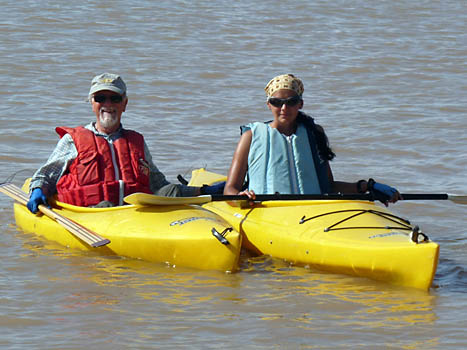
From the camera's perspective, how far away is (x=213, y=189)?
665 cm

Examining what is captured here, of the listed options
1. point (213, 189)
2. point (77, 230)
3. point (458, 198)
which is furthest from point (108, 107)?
point (458, 198)

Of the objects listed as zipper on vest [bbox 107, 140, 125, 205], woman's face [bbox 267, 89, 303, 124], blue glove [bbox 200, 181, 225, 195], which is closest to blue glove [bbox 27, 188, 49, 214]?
zipper on vest [bbox 107, 140, 125, 205]

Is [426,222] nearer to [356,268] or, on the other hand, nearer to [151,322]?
[356,268]

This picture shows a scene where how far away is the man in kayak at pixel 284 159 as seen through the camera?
243 inches

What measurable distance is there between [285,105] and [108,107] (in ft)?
3.72

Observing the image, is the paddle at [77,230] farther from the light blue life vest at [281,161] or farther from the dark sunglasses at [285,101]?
the dark sunglasses at [285,101]

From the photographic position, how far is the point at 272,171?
20.4 feet

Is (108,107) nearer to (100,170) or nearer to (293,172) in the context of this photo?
(100,170)

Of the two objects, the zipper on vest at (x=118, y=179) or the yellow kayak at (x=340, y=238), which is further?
the zipper on vest at (x=118, y=179)

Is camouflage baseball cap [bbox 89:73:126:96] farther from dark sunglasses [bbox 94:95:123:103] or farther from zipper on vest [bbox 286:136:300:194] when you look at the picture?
zipper on vest [bbox 286:136:300:194]

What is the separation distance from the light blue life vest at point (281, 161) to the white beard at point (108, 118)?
85cm

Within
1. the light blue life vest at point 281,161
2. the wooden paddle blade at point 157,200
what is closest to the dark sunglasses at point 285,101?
the light blue life vest at point 281,161

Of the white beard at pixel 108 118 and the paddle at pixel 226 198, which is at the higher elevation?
the white beard at pixel 108 118

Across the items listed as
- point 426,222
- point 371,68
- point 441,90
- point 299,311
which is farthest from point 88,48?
point 299,311
